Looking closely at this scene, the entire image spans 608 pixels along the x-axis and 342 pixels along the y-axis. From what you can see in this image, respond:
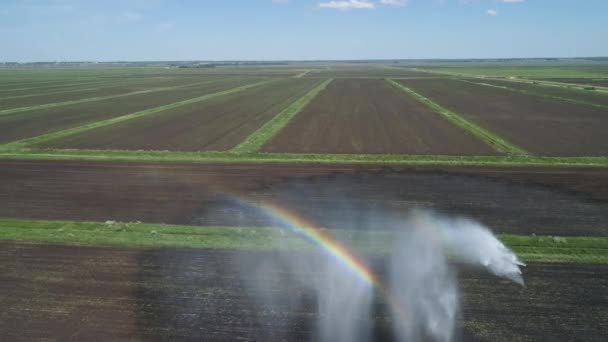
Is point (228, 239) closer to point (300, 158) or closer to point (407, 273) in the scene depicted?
point (407, 273)

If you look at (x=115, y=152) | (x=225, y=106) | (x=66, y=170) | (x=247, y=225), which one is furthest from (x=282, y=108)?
(x=247, y=225)

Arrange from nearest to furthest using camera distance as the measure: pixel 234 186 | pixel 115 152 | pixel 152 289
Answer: pixel 152 289 → pixel 234 186 → pixel 115 152

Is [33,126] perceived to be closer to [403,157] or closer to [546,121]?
[403,157]

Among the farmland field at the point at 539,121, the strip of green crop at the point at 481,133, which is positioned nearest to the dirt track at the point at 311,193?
the strip of green crop at the point at 481,133

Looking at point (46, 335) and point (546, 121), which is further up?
point (546, 121)

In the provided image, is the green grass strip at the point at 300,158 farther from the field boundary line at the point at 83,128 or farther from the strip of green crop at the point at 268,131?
the field boundary line at the point at 83,128

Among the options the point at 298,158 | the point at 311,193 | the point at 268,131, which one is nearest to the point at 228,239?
the point at 311,193
